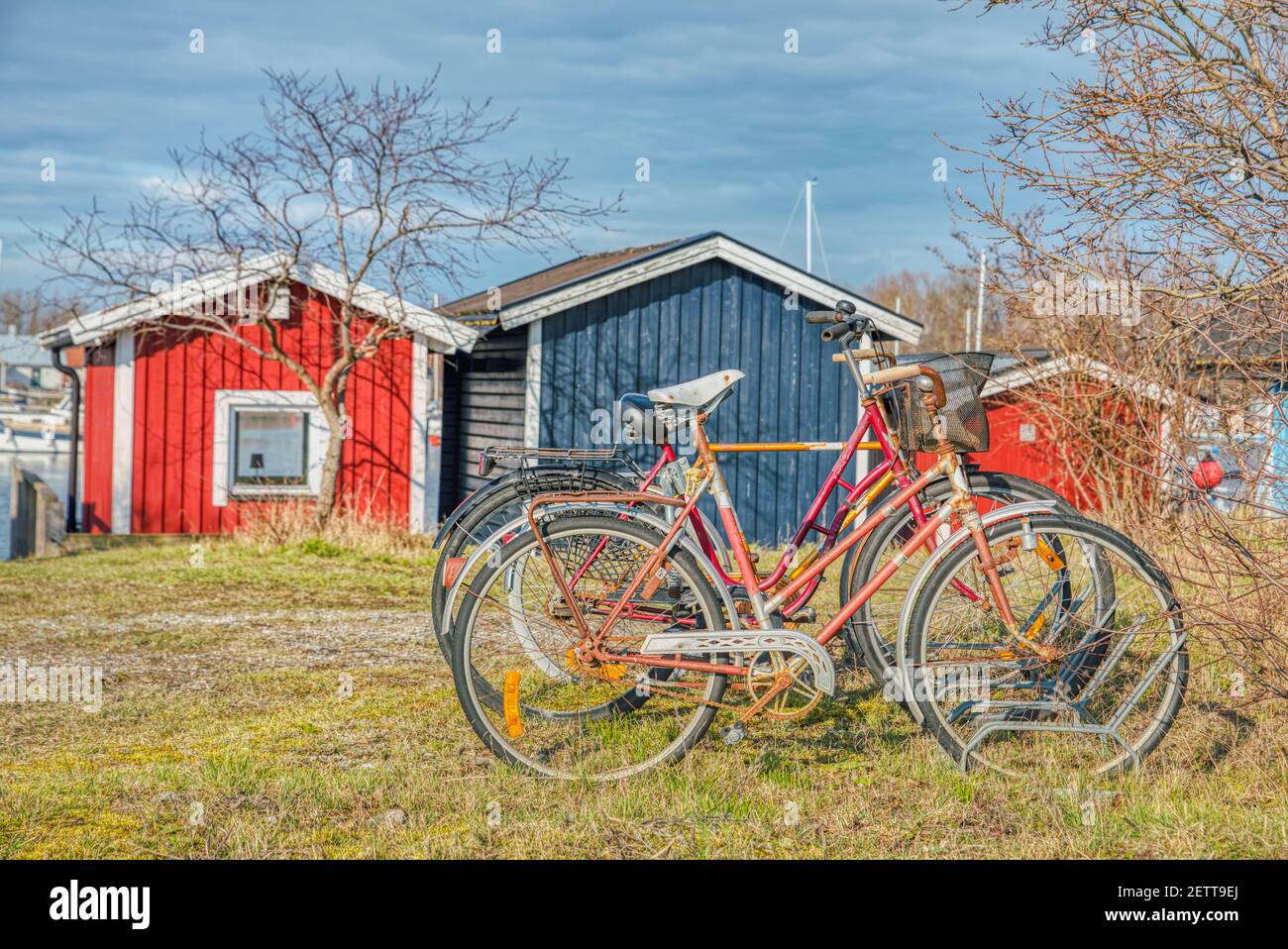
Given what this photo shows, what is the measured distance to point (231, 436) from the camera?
1349cm

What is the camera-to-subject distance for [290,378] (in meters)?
13.7

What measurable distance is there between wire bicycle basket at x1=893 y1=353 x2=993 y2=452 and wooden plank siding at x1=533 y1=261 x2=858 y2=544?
8795 mm

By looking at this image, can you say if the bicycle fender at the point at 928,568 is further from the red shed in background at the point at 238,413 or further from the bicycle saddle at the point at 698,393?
the red shed in background at the point at 238,413

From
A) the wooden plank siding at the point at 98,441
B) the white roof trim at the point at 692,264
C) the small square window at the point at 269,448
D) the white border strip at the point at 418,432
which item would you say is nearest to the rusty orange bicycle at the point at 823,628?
the white roof trim at the point at 692,264

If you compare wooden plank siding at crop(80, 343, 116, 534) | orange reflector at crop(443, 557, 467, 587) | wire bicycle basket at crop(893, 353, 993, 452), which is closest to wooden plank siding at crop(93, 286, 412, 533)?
wooden plank siding at crop(80, 343, 116, 534)

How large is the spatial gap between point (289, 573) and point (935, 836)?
7.39 meters

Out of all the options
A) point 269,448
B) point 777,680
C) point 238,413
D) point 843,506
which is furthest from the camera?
point 269,448

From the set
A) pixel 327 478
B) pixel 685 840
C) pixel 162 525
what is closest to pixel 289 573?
pixel 327 478

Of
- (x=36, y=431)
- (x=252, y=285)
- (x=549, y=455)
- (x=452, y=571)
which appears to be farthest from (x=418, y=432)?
(x=36, y=431)

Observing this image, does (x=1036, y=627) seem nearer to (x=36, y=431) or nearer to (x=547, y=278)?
(x=547, y=278)

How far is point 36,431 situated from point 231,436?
1601 inches

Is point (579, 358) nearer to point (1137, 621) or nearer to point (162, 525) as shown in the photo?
point (162, 525)

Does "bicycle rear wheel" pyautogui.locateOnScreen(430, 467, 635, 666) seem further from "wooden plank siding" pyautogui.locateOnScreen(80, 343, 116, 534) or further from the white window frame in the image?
"wooden plank siding" pyautogui.locateOnScreen(80, 343, 116, 534)

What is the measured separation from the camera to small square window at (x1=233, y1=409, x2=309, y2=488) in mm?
13625
